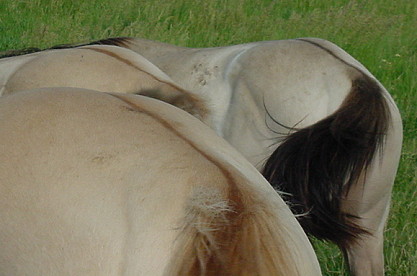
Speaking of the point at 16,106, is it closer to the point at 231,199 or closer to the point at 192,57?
the point at 231,199

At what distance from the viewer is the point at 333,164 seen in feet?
10.4

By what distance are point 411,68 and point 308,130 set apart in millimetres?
4342

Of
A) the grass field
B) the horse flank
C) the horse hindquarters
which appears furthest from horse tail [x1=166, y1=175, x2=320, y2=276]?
the grass field

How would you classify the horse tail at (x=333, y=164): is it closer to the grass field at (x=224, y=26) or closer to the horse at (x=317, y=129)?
the horse at (x=317, y=129)

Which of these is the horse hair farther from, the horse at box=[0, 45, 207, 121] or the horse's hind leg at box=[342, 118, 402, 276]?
the horse's hind leg at box=[342, 118, 402, 276]

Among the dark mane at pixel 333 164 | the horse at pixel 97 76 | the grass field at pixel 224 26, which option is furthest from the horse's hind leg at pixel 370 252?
the grass field at pixel 224 26

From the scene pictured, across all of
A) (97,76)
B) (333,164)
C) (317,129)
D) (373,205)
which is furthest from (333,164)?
(97,76)

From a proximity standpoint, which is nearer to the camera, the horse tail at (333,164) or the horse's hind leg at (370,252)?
the horse tail at (333,164)

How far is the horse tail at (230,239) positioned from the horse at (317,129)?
1.65 m

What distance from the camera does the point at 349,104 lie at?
3230 mm

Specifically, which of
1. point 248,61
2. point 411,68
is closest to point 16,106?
point 248,61

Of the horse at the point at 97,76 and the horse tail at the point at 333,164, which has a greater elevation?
the horse at the point at 97,76

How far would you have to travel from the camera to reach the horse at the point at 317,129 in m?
3.17

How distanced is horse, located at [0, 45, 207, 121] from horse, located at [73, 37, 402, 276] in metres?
0.44
